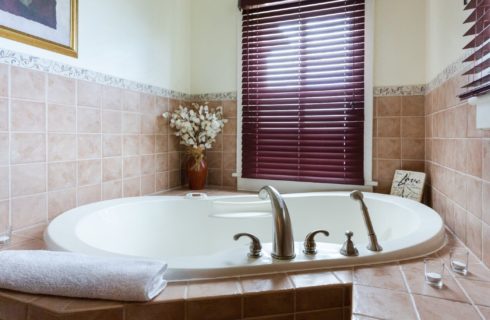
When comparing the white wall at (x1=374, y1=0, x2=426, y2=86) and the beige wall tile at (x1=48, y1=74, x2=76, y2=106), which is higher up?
the white wall at (x1=374, y1=0, x2=426, y2=86)

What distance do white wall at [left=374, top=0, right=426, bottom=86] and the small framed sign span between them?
59 cm

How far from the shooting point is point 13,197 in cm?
125

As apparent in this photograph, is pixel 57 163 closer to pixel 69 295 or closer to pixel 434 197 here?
pixel 69 295

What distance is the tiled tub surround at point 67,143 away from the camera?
1.24 metres

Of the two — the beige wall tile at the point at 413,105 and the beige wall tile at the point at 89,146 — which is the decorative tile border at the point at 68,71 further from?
the beige wall tile at the point at 413,105

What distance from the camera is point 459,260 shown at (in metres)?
0.99

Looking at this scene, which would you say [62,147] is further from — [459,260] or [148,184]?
[459,260]

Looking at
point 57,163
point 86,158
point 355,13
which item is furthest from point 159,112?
point 355,13

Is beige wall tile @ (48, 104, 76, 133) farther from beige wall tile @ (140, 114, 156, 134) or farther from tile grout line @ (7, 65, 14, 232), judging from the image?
beige wall tile @ (140, 114, 156, 134)

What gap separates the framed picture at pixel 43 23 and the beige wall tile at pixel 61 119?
27cm

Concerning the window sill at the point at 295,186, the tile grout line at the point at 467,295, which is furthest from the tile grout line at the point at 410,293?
the window sill at the point at 295,186

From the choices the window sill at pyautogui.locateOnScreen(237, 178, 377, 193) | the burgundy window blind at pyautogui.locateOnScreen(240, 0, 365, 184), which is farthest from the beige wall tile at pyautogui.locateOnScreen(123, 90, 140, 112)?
the window sill at pyautogui.locateOnScreen(237, 178, 377, 193)

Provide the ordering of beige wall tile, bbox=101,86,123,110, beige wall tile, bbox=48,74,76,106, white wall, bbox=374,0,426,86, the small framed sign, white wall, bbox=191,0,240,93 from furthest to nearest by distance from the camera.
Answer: white wall, bbox=191,0,240,93 → white wall, bbox=374,0,426,86 → the small framed sign → beige wall tile, bbox=101,86,123,110 → beige wall tile, bbox=48,74,76,106

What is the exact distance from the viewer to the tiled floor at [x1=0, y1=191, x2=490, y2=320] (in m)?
0.70
